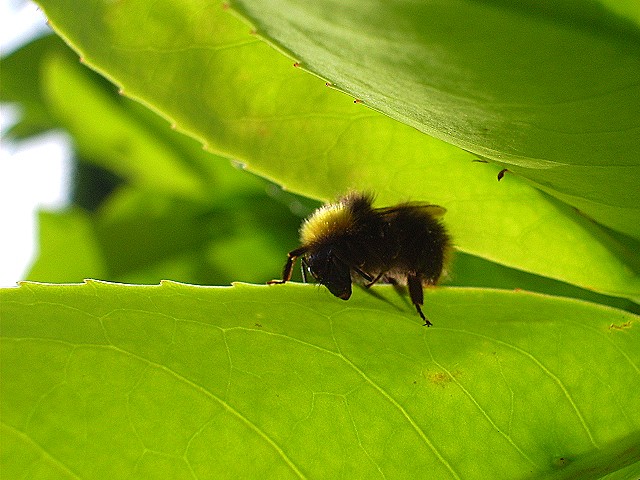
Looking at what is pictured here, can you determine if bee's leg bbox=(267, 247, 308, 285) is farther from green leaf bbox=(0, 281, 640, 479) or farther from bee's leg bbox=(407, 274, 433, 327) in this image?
green leaf bbox=(0, 281, 640, 479)

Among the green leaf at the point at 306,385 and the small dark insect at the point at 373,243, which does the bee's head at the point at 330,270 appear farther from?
the green leaf at the point at 306,385

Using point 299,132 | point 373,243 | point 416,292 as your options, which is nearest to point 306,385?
point 416,292

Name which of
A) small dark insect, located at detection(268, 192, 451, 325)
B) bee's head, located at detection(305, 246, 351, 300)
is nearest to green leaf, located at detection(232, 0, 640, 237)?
bee's head, located at detection(305, 246, 351, 300)

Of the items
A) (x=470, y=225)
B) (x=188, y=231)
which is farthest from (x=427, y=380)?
(x=188, y=231)

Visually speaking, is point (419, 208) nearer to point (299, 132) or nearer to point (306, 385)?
point (299, 132)

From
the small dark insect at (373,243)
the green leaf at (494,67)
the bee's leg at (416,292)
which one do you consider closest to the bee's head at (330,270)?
the small dark insect at (373,243)

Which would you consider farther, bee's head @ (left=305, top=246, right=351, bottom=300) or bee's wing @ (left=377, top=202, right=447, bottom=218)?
bee's wing @ (left=377, top=202, right=447, bottom=218)
